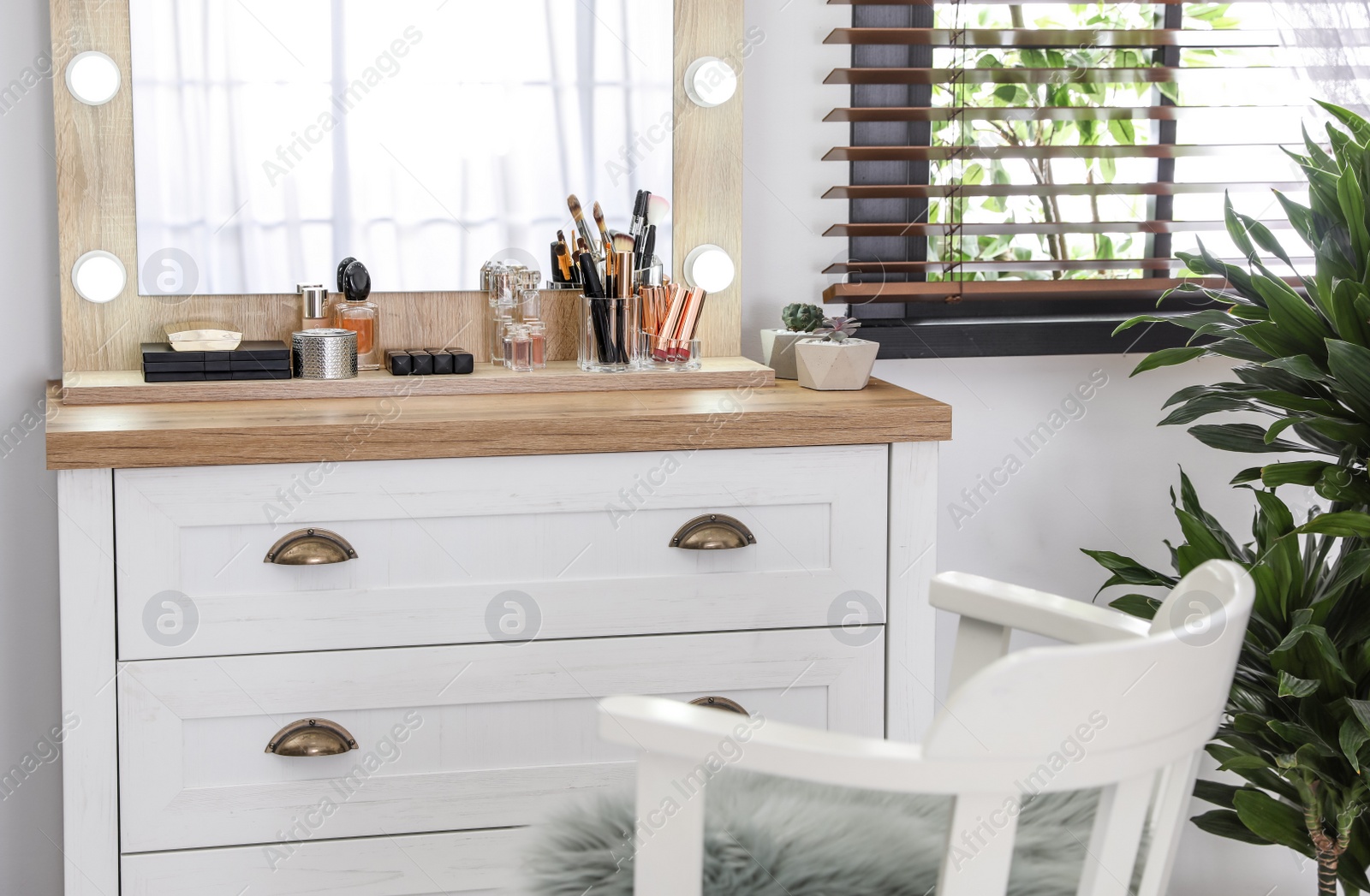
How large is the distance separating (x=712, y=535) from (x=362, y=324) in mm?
621

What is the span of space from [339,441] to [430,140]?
613mm

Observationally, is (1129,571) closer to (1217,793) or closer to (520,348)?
(1217,793)

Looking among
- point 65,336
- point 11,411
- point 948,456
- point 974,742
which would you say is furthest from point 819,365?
point 11,411

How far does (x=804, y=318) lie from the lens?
1.75 meters

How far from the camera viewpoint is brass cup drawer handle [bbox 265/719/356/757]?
133 centimetres

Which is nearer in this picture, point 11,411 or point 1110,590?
point 11,411

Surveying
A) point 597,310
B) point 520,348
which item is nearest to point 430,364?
point 520,348

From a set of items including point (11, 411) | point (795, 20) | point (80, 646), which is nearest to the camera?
point (80, 646)

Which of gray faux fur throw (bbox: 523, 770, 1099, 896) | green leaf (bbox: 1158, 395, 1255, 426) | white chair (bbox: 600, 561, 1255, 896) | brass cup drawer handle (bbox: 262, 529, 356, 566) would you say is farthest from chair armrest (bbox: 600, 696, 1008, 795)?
green leaf (bbox: 1158, 395, 1255, 426)

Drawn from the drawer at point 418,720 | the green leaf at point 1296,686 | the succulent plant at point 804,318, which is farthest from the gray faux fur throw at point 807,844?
the succulent plant at point 804,318

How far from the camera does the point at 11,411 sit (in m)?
1.71

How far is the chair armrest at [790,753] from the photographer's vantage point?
0.72 metres

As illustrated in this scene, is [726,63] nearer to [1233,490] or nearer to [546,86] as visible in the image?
[546,86]

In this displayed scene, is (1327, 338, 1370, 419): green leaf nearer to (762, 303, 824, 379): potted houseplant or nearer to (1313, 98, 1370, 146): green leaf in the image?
(1313, 98, 1370, 146): green leaf
